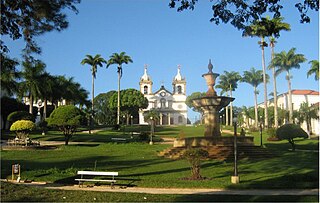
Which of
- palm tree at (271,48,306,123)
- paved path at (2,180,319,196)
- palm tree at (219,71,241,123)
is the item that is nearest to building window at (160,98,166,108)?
palm tree at (219,71,241,123)

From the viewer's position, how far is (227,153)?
21.8 meters

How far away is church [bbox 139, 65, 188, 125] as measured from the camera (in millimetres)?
96688

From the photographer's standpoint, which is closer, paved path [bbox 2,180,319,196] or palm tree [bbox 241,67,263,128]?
paved path [bbox 2,180,319,196]

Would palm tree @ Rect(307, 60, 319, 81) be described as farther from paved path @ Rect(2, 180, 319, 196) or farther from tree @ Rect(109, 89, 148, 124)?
paved path @ Rect(2, 180, 319, 196)

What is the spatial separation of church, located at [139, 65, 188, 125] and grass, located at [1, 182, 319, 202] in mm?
85672

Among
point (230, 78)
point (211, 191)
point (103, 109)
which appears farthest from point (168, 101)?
point (211, 191)

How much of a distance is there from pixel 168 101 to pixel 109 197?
88235mm

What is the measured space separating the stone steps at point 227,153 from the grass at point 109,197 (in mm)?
11019

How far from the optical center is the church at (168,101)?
3807 inches

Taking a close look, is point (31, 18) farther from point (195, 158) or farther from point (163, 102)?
point (163, 102)

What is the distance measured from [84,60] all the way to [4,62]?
5142cm

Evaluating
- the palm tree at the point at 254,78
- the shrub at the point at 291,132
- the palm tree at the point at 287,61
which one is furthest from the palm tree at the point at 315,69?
the shrub at the point at 291,132

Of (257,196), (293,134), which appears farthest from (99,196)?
(293,134)

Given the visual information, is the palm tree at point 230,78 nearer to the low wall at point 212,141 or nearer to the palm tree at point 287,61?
the palm tree at point 287,61
